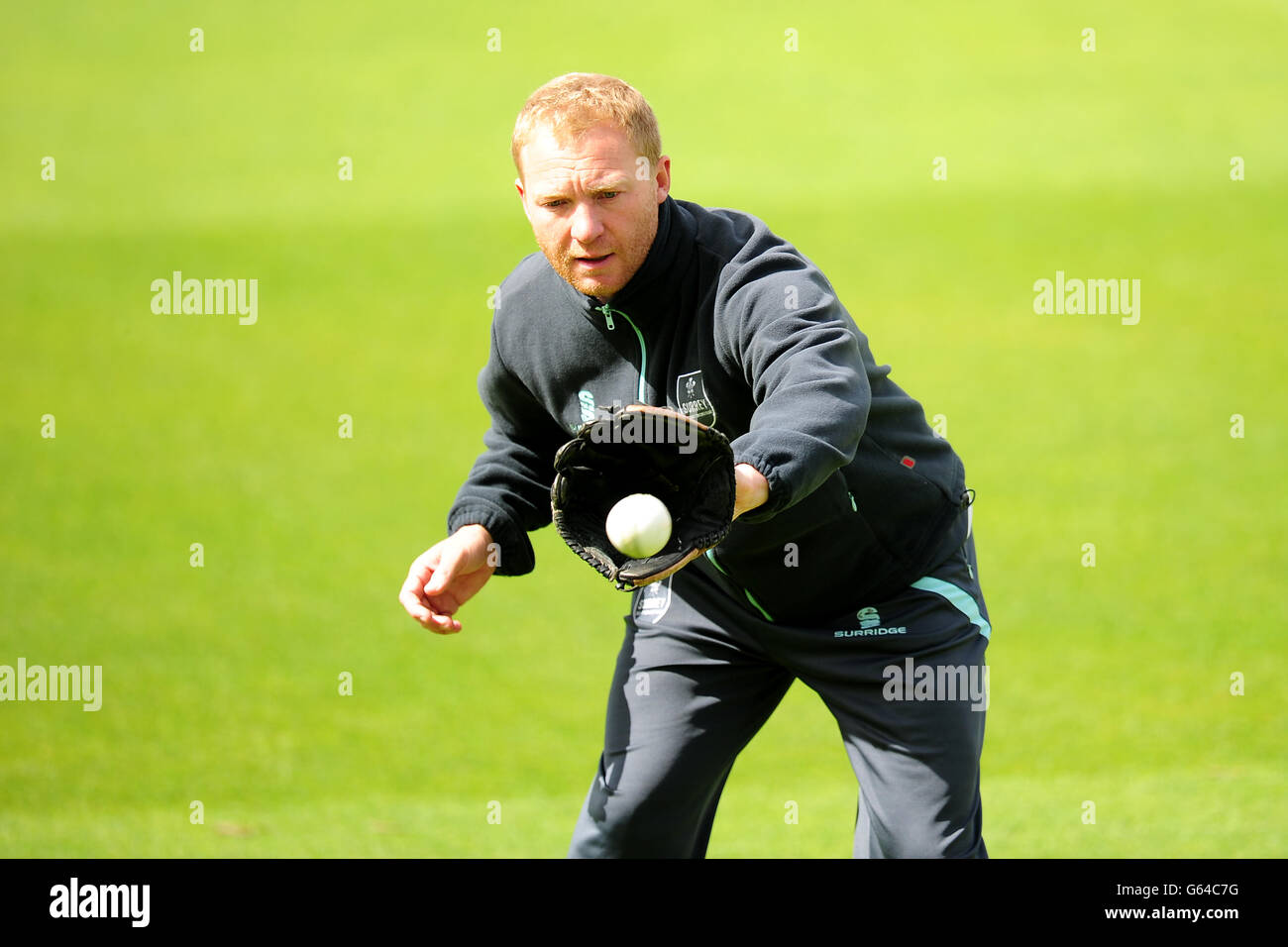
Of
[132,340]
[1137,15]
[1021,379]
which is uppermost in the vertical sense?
[1137,15]

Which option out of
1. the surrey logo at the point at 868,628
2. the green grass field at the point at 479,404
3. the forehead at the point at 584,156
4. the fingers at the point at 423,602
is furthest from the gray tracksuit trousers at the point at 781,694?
the green grass field at the point at 479,404

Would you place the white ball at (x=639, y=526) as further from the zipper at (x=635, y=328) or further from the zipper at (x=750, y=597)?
the zipper at (x=750, y=597)

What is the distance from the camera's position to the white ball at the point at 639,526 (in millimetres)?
2391

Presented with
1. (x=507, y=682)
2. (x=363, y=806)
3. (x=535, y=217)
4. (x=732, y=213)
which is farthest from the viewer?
(x=507, y=682)

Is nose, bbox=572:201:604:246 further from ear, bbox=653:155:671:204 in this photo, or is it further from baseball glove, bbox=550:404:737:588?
baseball glove, bbox=550:404:737:588

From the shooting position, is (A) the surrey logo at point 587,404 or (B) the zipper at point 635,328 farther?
(A) the surrey logo at point 587,404

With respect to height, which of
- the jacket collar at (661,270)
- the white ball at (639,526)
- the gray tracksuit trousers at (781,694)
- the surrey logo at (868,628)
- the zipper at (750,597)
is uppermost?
the jacket collar at (661,270)

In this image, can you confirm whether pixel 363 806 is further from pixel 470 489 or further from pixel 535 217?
pixel 535 217

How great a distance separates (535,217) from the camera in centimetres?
291

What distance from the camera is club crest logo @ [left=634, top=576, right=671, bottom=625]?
349cm

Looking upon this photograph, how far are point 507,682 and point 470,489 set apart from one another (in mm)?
3710

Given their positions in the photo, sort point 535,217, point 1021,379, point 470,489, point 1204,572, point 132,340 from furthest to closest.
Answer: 1. point 132,340
2. point 1021,379
3. point 1204,572
4. point 470,489
5. point 535,217

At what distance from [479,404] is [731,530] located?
8.09 meters
